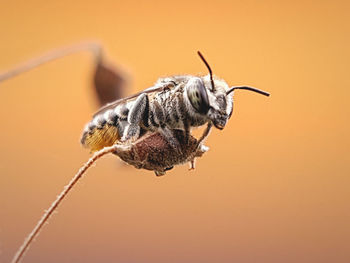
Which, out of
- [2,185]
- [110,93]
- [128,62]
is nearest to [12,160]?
[2,185]

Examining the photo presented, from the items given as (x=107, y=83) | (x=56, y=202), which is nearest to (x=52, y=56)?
(x=107, y=83)

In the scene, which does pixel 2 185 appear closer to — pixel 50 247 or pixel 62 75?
pixel 50 247

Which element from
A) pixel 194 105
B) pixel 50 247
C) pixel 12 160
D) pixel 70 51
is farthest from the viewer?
pixel 12 160

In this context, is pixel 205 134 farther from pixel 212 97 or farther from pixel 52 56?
pixel 52 56

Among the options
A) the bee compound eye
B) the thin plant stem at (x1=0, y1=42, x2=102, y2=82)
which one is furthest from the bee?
the thin plant stem at (x1=0, y1=42, x2=102, y2=82)

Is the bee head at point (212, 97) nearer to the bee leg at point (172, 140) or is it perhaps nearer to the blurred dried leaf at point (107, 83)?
the bee leg at point (172, 140)

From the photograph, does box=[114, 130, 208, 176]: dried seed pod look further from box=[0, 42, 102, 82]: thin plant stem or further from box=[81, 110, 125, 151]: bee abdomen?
box=[0, 42, 102, 82]: thin plant stem
